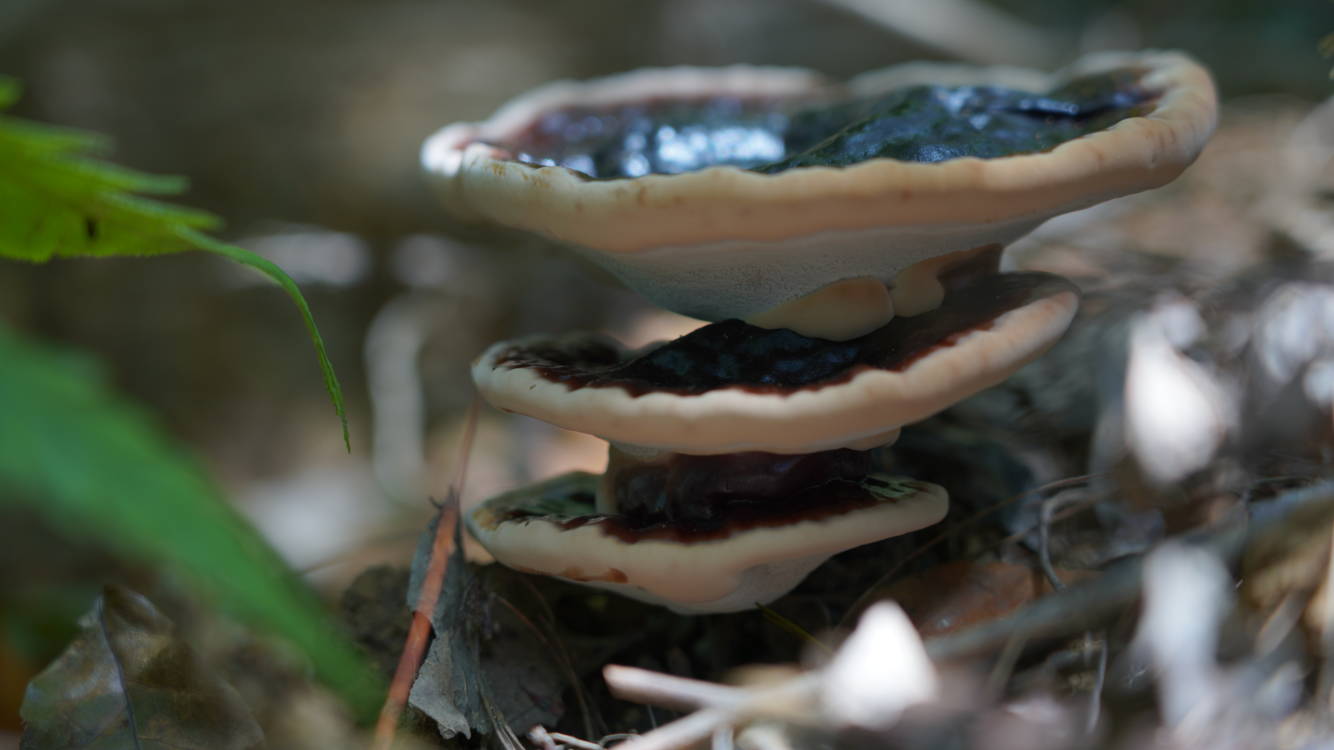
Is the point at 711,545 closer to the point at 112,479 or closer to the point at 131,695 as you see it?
the point at 112,479

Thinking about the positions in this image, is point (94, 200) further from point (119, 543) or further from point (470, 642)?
point (470, 642)

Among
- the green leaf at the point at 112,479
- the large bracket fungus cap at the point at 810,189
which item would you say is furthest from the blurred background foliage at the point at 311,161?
the green leaf at the point at 112,479

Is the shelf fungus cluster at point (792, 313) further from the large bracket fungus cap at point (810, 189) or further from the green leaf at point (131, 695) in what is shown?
the green leaf at point (131, 695)

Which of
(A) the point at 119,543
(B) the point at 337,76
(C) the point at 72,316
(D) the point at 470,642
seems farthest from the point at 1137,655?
(C) the point at 72,316

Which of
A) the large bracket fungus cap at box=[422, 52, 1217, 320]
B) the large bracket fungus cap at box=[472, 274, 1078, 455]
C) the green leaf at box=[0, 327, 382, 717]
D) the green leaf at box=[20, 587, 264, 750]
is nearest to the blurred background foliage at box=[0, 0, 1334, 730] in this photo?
the large bracket fungus cap at box=[422, 52, 1217, 320]

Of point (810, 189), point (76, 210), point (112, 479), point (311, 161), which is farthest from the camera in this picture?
point (311, 161)

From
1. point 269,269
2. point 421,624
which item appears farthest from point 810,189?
point 421,624
